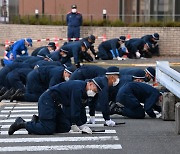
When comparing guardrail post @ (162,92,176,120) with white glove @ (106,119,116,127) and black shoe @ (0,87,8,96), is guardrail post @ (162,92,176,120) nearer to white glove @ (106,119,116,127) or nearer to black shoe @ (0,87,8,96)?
white glove @ (106,119,116,127)

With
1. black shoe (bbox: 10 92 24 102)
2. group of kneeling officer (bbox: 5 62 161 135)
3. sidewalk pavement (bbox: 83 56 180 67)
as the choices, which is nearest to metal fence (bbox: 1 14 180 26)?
sidewalk pavement (bbox: 83 56 180 67)

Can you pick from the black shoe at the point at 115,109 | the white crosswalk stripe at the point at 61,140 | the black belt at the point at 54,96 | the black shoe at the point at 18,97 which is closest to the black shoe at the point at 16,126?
the white crosswalk stripe at the point at 61,140

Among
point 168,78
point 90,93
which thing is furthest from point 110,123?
point 168,78

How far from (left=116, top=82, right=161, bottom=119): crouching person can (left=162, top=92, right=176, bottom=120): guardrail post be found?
0.80ft

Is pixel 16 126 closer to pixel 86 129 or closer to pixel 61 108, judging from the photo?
Result: pixel 61 108

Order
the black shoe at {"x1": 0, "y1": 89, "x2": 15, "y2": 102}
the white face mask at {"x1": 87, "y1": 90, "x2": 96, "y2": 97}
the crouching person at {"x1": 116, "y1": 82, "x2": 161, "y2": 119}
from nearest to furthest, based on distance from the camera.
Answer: the white face mask at {"x1": 87, "y1": 90, "x2": 96, "y2": 97} → the crouching person at {"x1": 116, "y1": 82, "x2": 161, "y2": 119} → the black shoe at {"x1": 0, "y1": 89, "x2": 15, "y2": 102}

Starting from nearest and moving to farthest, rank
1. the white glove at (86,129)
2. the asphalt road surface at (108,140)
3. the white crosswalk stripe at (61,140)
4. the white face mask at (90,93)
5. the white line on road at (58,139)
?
1. the asphalt road surface at (108,140)
2. the white crosswalk stripe at (61,140)
3. the white face mask at (90,93)
4. the white line on road at (58,139)
5. the white glove at (86,129)

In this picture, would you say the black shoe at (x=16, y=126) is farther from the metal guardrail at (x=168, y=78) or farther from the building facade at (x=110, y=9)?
the building facade at (x=110, y=9)

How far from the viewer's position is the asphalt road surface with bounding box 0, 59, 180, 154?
904 cm

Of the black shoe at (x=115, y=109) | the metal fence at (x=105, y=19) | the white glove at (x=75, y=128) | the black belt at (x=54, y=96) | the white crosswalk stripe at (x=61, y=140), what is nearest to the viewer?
the white crosswalk stripe at (x=61, y=140)

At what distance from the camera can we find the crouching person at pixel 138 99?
462 inches

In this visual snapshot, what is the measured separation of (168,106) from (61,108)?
8.25ft

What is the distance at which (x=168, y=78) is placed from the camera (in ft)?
38.2

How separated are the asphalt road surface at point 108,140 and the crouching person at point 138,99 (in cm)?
21
